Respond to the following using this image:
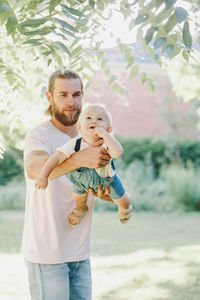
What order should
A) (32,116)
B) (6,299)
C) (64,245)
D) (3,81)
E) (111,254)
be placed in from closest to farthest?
(64,245)
(3,81)
(32,116)
(6,299)
(111,254)

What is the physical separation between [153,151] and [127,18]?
15.0 metres

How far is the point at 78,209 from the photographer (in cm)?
312

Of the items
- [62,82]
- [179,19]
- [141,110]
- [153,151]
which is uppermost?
[141,110]

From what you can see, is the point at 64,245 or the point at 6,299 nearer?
the point at 64,245

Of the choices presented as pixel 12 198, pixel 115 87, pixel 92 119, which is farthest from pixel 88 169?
pixel 12 198

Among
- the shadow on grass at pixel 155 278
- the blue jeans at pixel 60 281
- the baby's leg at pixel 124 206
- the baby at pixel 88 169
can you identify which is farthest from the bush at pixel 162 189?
the baby at pixel 88 169

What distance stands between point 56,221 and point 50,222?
0.04 metres

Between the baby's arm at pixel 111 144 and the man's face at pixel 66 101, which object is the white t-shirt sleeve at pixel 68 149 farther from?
the man's face at pixel 66 101

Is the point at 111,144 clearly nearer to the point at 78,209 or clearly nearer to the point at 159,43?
the point at 78,209

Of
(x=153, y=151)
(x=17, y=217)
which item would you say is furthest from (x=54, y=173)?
(x=153, y=151)

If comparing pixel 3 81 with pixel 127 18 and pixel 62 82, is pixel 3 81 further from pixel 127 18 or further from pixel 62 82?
pixel 127 18

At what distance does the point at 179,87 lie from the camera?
24.7 ft

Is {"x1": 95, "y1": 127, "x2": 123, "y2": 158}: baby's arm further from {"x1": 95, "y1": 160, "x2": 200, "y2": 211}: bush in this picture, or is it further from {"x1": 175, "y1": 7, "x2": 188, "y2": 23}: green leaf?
{"x1": 95, "y1": 160, "x2": 200, "y2": 211}: bush

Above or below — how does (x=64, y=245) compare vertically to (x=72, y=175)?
below
